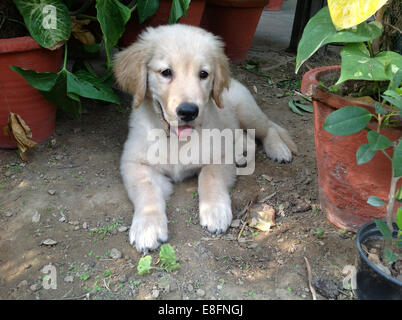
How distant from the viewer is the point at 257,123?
307cm

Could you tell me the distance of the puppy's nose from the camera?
2.05m

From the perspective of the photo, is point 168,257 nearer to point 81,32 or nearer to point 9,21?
point 81,32

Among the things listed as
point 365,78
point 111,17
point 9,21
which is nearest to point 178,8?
point 111,17

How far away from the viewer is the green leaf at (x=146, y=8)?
2.76 metres

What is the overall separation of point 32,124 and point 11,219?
837 mm

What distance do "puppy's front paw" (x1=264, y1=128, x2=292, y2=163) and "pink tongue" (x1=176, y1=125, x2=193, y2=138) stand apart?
771mm

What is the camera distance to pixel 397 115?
1568 millimetres

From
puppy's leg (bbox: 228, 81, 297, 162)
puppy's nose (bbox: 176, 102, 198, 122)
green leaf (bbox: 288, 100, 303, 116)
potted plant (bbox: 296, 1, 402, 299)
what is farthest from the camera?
green leaf (bbox: 288, 100, 303, 116)

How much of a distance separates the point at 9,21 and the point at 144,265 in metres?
1.99

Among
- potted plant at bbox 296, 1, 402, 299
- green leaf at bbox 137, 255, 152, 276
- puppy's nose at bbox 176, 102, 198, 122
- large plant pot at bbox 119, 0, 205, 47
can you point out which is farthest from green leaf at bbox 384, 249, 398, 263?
large plant pot at bbox 119, 0, 205, 47

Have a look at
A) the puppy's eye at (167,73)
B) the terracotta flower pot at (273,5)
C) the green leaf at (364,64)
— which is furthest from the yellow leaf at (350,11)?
the terracotta flower pot at (273,5)

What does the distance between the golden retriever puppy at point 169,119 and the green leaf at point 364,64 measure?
0.85 metres

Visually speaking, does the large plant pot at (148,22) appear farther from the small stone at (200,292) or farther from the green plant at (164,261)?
the small stone at (200,292)

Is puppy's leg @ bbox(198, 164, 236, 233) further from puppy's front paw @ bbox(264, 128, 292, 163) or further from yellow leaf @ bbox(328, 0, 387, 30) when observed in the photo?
yellow leaf @ bbox(328, 0, 387, 30)
